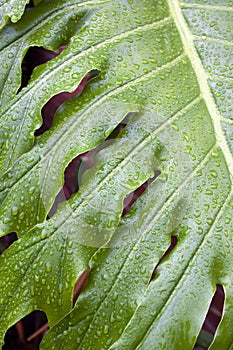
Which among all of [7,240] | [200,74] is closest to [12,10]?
[200,74]

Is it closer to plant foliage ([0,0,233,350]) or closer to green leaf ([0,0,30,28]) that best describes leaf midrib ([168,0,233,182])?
plant foliage ([0,0,233,350])

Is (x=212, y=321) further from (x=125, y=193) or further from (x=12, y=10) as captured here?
(x=12, y=10)

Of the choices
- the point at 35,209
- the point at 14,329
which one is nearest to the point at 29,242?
the point at 35,209

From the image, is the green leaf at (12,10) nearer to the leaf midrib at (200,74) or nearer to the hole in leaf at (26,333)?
the leaf midrib at (200,74)

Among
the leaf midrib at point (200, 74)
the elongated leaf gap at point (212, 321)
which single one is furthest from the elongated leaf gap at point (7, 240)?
the leaf midrib at point (200, 74)

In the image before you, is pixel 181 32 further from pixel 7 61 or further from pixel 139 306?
pixel 139 306
